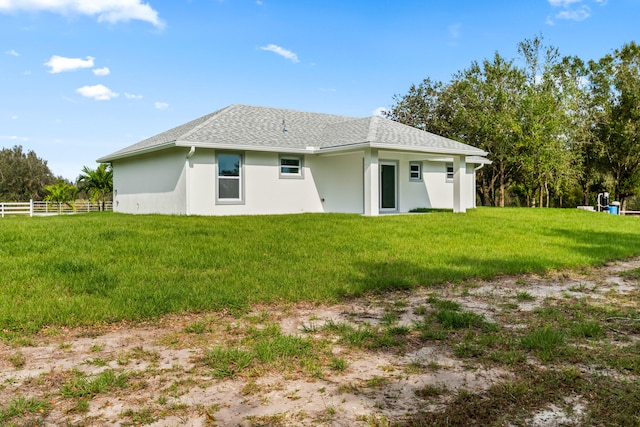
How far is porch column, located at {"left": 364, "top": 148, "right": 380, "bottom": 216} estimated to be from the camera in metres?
15.3

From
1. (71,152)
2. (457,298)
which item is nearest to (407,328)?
(457,298)

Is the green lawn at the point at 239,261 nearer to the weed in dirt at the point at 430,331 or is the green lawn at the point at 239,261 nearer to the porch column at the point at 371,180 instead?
the weed in dirt at the point at 430,331

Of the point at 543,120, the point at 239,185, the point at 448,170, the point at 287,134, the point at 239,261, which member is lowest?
the point at 239,261

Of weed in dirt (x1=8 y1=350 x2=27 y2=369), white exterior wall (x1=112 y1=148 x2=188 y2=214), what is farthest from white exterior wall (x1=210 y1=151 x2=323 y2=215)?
weed in dirt (x1=8 y1=350 x2=27 y2=369)

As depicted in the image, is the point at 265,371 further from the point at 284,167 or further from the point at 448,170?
the point at 448,170

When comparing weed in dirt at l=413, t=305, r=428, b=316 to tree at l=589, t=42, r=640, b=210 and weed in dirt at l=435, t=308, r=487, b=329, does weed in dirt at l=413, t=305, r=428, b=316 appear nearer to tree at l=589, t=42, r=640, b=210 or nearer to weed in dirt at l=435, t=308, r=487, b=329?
weed in dirt at l=435, t=308, r=487, b=329

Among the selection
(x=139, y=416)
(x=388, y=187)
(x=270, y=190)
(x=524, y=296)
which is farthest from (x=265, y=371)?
(x=388, y=187)

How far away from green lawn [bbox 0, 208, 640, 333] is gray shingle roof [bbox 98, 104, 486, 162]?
367 cm

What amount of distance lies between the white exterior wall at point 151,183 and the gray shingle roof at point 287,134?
54 cm

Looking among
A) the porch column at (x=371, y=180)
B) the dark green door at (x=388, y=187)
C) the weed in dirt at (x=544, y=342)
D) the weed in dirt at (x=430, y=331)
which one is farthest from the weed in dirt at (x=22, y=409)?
the dark green door at (x=388, y=187)

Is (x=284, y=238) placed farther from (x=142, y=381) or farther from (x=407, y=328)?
(x=142, y=381)

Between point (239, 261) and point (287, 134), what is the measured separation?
10618mm

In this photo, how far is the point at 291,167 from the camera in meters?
16.8

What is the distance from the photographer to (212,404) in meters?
2.82
